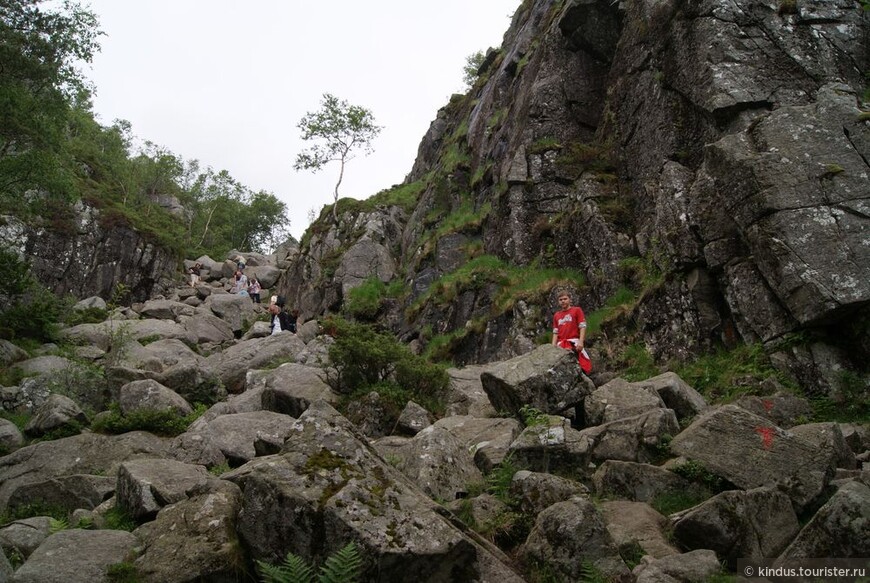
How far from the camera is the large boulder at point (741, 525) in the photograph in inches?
283

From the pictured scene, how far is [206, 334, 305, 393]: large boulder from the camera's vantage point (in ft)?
72.3

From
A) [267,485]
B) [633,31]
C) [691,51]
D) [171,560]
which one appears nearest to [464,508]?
[267,485]

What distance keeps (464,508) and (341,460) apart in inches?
79.1

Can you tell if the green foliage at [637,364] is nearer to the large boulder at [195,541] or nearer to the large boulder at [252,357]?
the large boulder at [252,357]

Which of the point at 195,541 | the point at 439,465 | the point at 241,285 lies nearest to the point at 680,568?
the point at 439,465

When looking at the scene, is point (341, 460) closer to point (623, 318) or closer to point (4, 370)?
point (623, 318)

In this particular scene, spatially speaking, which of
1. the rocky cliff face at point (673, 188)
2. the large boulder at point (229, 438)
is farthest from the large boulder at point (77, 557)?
the rocky cliff face at point (673, 188)

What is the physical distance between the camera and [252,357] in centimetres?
2291

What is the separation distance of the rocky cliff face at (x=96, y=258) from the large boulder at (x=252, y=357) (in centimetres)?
2606

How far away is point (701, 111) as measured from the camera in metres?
19.6

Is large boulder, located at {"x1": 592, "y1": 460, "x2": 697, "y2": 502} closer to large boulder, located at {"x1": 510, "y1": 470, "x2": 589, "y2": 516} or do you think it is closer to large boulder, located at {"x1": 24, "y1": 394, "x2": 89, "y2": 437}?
large boulder, located at {"x1": 510, "y1": 470, "x2": 589, "y2": 516}

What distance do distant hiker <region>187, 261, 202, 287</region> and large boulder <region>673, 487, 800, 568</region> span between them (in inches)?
1984

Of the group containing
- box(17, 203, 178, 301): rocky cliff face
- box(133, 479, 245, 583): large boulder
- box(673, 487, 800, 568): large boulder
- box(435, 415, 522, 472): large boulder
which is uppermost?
box(17, 203, 178, 301): rocky cliff face

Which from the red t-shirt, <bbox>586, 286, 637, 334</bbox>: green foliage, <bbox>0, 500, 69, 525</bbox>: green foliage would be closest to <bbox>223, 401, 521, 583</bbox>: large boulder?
<bbox>0, 500, 69, 525</bbox>: green foliage
